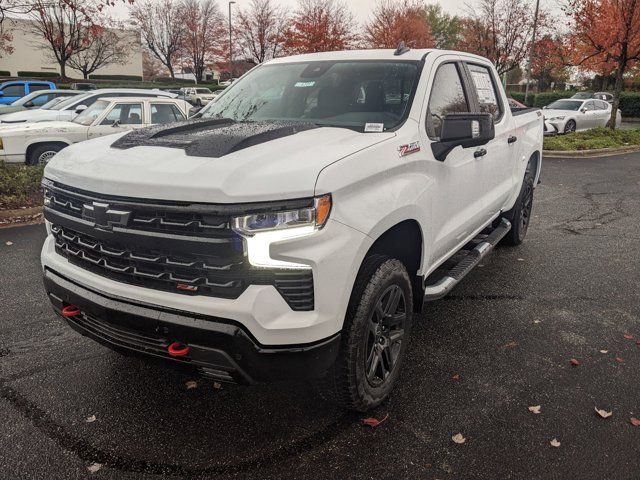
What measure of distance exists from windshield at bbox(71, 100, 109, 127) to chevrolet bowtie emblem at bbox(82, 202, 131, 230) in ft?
27.4

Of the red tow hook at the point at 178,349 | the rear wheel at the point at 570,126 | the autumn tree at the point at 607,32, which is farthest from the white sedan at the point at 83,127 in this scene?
the rear wheel at the point at 570,126

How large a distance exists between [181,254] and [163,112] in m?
8.73

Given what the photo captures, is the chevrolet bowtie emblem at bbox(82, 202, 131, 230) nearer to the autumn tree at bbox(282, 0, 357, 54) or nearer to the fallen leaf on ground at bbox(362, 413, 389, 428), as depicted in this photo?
the fallen leaf on ground at bbox(362, 413, 389, 428)

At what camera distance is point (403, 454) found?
2.63m

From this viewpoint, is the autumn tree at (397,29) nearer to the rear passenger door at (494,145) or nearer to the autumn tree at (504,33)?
the autumn tree at (504,33)

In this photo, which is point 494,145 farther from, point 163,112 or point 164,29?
point 164,29

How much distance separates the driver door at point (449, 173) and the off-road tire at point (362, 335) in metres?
0.59

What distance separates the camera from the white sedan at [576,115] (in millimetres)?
18703

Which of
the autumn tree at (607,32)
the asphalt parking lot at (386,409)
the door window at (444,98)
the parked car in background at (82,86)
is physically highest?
the autumn tree at (607,32)

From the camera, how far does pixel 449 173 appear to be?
3.44m

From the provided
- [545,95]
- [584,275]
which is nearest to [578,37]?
[584,275]

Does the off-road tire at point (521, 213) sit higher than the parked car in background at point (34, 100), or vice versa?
the parked car in background at point (34, 100)

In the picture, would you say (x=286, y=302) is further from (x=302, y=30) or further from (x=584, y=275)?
(x=302, y=30)

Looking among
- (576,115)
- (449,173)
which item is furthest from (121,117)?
(576,115)
